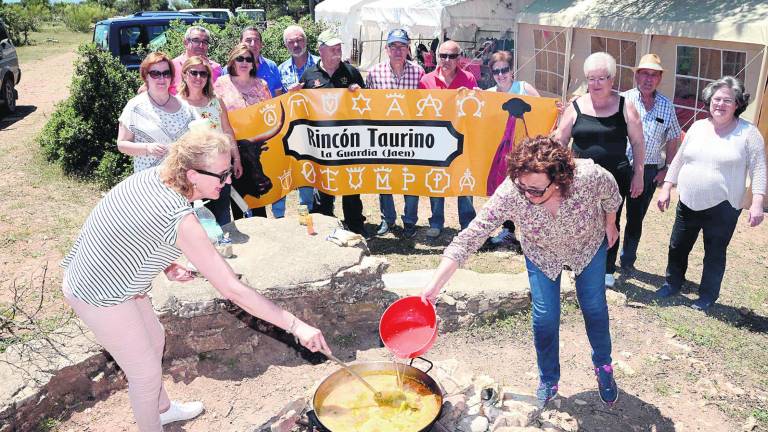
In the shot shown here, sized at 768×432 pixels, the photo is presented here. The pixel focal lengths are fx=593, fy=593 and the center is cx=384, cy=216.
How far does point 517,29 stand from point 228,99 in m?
8.10

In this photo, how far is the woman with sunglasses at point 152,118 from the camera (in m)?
4.66

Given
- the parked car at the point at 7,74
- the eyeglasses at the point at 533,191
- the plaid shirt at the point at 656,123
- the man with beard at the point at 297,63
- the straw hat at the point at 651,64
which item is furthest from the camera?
the parked car at the point at 7,74

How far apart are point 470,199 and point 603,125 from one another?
211cm

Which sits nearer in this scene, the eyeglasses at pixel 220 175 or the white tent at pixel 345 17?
the eyeglasses at pixel 220 175

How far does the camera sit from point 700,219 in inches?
Result: 191

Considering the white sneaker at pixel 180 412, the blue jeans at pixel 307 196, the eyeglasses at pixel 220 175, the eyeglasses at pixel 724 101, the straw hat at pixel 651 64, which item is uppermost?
the straw hat at pixel 651 64

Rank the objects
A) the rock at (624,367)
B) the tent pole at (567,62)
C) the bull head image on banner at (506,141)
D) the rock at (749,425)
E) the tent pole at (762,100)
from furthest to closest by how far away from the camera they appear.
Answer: the tent pole at (567,62) < the tent pole at (762,100) < the bull head image on banner at (506,141) < the rock at (624,367) < the rock at (749,425)

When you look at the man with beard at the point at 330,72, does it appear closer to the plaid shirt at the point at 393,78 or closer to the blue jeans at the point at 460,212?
the plaid shirt at the point at 393,78

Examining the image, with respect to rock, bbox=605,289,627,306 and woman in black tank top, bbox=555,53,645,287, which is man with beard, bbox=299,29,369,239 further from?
rock, bbox=605,289,627,306

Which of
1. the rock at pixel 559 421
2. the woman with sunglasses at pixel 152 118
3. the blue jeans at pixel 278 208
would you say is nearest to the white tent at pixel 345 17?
the blue jeans at pixel 278 208

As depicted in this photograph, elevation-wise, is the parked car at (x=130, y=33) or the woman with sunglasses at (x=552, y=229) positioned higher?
the parked car at (x=130, y=33)

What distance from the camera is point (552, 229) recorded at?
3305mm

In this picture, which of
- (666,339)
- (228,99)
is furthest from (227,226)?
(666,339)

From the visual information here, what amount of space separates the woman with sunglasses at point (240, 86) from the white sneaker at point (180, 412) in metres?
2.54
